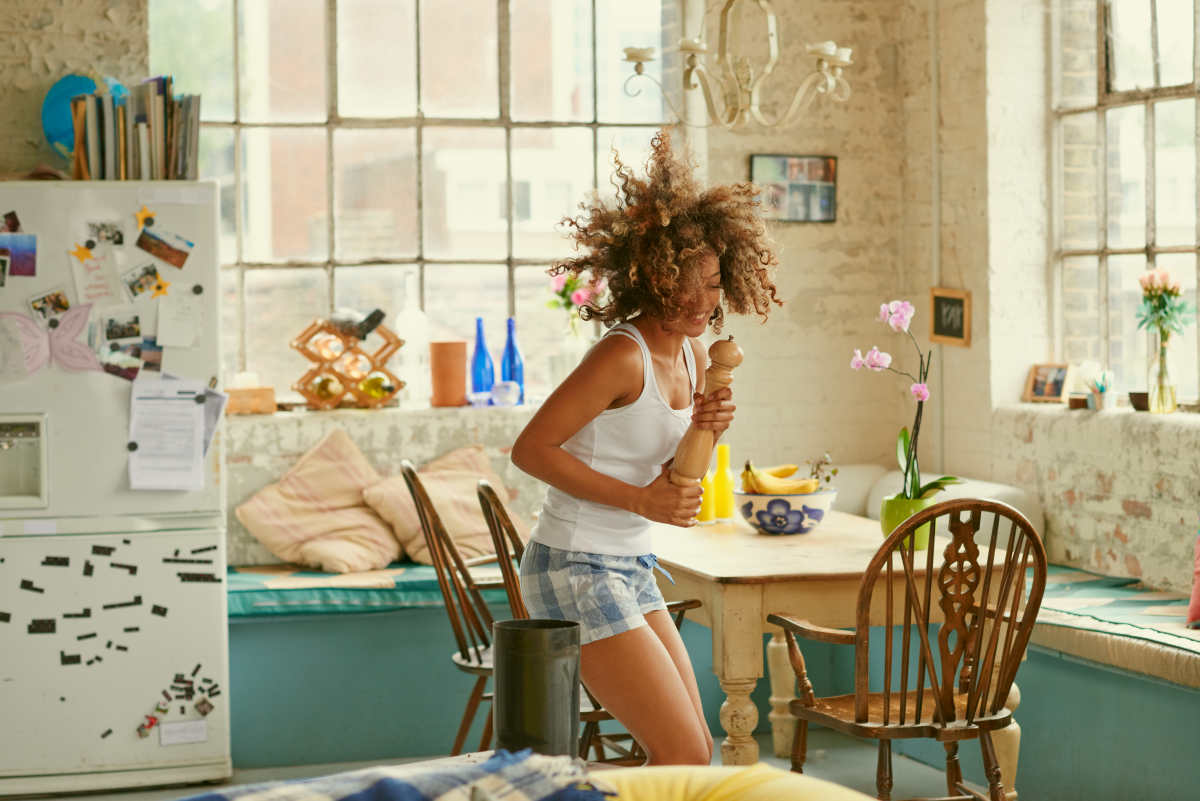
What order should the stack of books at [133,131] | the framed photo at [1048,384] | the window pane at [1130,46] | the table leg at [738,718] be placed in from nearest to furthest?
1. the table leg at [738,718]
2. the stack of books at [133,131]
3. the window pane at [1130,46]
4. the framed photo at [1048,384]

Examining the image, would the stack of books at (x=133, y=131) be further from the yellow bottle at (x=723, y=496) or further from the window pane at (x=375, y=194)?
the yellow bottle at (x=723, y=496)

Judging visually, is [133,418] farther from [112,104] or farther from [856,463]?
[856,463]

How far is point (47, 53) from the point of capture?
4516 mm

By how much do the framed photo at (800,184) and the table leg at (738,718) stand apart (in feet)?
8.98

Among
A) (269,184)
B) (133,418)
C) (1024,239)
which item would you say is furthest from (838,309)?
(133,418)

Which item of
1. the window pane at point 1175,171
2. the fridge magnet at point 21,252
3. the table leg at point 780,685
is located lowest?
the table leg at point 780,685

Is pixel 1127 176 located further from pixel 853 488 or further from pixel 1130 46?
pixel 853 488

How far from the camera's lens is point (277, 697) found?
4469 mm

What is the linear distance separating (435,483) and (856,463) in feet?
5.80

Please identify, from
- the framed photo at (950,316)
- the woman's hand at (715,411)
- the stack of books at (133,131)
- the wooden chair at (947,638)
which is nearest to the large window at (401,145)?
the stack of books at (133,131)

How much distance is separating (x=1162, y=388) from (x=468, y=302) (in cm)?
264

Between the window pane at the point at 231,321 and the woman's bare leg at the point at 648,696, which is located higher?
the window pane at the point at 231,321

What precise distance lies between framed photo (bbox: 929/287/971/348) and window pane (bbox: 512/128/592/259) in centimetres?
147

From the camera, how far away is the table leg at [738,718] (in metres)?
3.09
